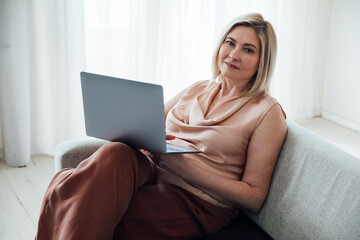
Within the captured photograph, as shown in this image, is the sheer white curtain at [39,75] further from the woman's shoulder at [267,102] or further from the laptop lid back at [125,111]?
the woman's shoulder at [267,102]

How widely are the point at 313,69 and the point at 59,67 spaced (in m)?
1.96

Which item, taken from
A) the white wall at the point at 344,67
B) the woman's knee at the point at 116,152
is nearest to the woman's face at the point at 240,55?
the woman's knee at the point at 116,152

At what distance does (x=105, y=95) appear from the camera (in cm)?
146

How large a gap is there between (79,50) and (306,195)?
155 cm

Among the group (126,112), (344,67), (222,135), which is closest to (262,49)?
(222,135)

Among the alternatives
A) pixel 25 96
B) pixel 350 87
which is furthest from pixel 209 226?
pixel 350 87

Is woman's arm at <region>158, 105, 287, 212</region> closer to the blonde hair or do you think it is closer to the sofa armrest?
the blonde hair

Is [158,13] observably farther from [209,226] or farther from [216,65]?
[209,226]

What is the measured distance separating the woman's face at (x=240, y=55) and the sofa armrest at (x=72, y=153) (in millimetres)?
566

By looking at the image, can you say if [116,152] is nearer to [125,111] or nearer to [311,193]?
[125,111]

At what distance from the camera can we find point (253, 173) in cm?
154

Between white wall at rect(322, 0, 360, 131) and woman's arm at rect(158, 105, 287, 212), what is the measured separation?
6.85ft

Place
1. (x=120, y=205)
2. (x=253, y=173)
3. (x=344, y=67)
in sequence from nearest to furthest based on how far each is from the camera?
(x=120, y=205) < (x=253, y=173) < (x=344, y=67)

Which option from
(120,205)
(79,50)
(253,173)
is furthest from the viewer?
(79,50)
